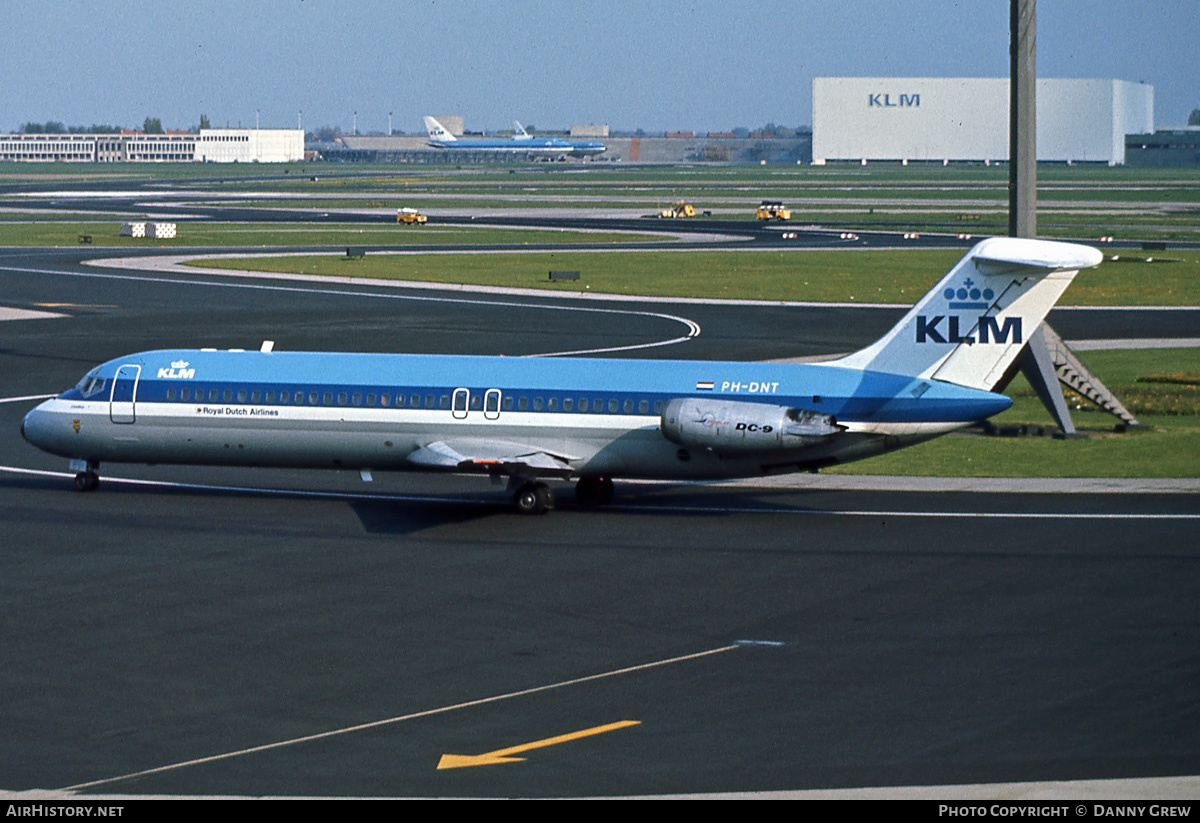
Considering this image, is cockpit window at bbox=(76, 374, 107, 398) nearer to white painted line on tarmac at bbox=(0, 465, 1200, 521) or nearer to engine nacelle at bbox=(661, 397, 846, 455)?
white painted line on tarmac at bbox=(0, 465, 1200, 521)

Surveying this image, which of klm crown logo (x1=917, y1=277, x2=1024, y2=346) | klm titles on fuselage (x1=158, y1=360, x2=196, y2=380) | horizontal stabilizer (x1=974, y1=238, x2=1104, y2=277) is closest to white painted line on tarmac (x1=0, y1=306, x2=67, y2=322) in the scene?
klm titles on fuselage (x1=158, y1=360, x2=196, y2=380)

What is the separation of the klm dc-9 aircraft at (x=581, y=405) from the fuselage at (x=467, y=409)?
4 cm

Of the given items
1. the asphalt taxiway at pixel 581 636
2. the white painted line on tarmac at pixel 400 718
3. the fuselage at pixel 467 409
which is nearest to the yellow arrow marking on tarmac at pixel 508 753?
the asphalt taxiway at pixel 581 636

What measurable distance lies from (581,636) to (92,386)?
57.3ft

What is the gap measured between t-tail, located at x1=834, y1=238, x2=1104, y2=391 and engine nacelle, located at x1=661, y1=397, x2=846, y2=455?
2.18m

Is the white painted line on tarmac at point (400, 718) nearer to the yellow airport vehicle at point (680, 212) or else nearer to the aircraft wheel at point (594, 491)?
the aircraft wheel at point (594, 491)

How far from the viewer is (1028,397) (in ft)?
175

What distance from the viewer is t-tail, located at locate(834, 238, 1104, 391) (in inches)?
1330

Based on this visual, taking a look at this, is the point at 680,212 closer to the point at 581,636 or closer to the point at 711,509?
the point at 711,509

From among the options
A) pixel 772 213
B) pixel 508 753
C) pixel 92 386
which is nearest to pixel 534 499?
pixel 92 386

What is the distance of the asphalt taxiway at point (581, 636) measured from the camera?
19.1 m

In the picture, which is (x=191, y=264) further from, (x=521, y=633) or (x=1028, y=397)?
(x=521, y=633)

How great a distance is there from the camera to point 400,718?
825 inches

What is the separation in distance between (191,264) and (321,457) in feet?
228
